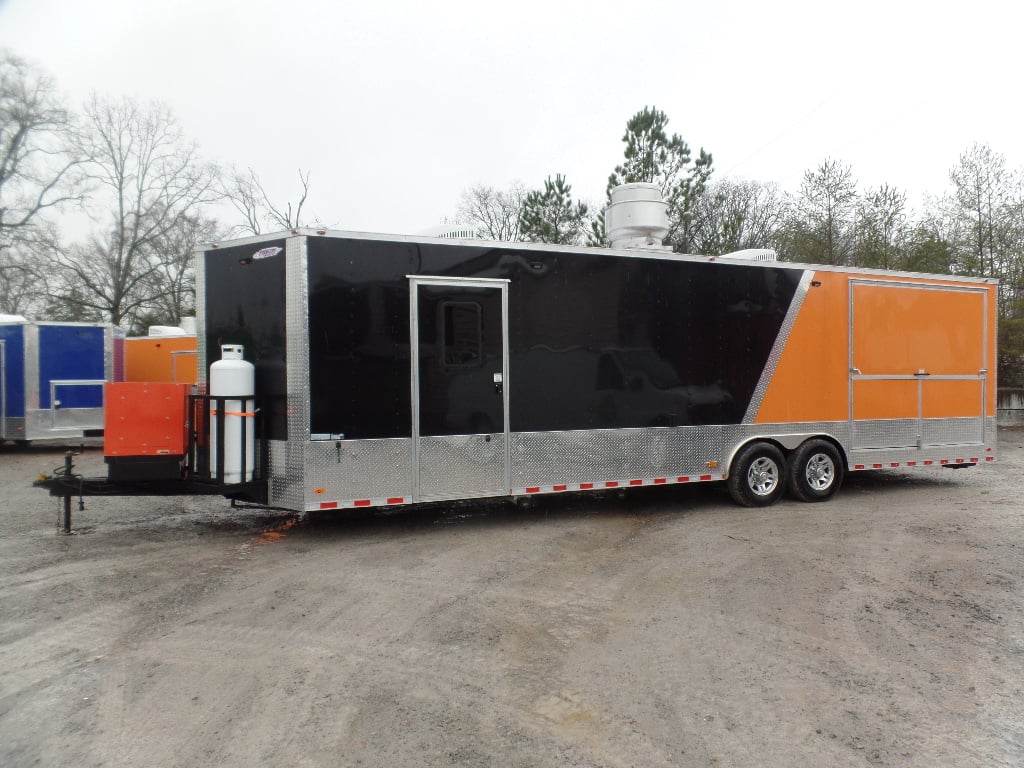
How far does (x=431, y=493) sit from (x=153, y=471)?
260 cm

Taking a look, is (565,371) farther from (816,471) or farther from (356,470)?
(816,471)

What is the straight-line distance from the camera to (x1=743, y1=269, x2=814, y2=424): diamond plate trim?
26.8 feet

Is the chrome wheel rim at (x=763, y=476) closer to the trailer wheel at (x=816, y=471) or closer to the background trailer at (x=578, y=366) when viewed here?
the background trailer at (x=578, y=366)

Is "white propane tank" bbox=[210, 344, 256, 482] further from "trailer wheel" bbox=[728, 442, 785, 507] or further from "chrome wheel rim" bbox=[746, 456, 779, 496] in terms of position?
"chrome wheel rim" bbox=[746, 456, 779, 496]

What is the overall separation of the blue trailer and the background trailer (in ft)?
28.3

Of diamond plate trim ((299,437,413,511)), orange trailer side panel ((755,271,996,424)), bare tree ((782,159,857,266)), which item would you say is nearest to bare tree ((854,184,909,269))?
bare tree ((782,159,857,266))

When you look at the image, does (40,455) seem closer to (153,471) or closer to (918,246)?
(153,471)

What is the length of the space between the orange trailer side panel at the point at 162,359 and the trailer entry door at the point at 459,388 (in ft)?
34.7

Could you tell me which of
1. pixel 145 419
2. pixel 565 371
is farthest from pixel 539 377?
pixel 145 419

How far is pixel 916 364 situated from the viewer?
9047 mm

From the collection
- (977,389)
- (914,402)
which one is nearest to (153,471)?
(914,402)

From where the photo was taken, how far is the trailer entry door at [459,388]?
666 centimetres

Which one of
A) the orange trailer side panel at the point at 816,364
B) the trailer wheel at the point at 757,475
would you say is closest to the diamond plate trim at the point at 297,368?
the trailer wheel at the point at 757,475

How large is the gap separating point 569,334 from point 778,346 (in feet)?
9.14
